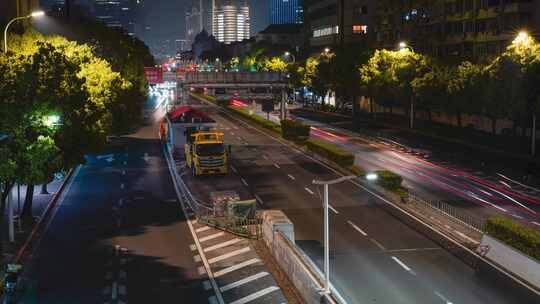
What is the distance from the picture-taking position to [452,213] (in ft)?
134

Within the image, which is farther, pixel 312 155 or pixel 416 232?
pixel 312 155

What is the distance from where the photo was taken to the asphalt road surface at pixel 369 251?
87.5 ft

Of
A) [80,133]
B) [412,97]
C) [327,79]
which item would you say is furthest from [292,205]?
[327,79]

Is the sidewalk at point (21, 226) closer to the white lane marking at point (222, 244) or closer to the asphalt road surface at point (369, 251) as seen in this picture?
the white lane marking at point (222, 244)

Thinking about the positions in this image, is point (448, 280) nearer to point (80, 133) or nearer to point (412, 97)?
point (80, 133)

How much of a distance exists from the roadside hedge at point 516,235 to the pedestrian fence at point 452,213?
14.1 ft

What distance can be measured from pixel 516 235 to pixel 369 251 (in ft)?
22.3

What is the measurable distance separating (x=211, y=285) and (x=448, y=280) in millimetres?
9747

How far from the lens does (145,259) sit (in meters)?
32.1

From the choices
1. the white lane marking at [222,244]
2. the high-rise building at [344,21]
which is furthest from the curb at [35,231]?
the high-rise building at [344,21]

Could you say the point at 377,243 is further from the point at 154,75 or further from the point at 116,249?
the point at 154,75

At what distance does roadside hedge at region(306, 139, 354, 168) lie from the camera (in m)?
56.7

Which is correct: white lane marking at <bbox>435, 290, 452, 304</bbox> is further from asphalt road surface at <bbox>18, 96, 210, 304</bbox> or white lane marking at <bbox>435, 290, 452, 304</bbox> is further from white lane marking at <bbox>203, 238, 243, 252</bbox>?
white lane marking at <bbox>203, 238, 243, 252</bbox>

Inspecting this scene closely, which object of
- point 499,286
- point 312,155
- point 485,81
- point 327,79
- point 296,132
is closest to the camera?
point 499,286
